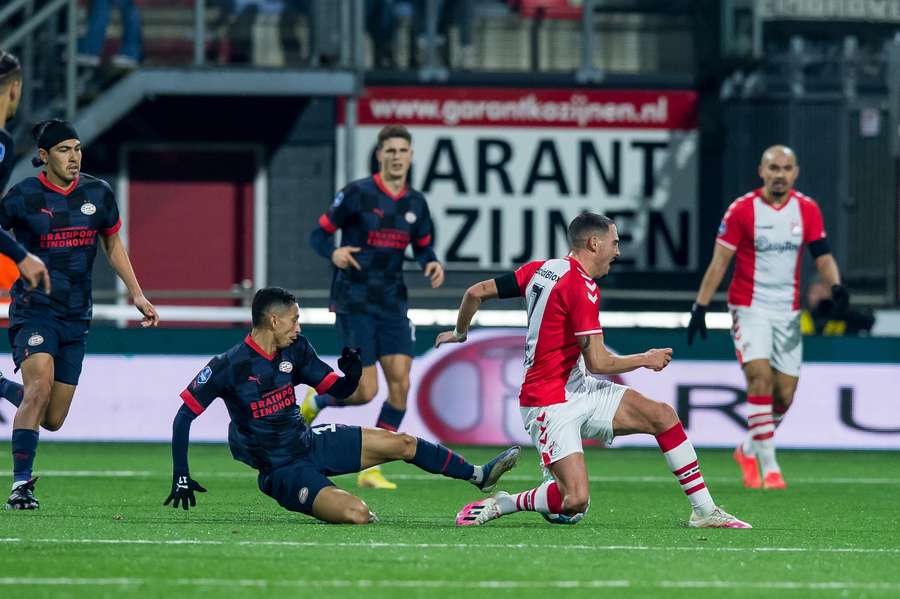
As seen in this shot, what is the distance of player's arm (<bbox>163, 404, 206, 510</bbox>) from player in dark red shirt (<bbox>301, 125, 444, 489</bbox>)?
3175 millimetres

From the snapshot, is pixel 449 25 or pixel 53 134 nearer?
pixel 53 134

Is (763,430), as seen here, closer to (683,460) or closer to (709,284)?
(709,284)

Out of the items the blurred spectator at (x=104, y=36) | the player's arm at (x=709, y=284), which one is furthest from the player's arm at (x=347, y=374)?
the blurred spectator at (x=104, y=36)

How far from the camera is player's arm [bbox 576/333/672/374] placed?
8.34 metres

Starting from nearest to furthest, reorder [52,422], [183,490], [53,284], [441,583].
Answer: [441,583] → [183,490] → [53,284] → [52,422]

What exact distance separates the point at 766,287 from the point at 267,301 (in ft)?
15.4

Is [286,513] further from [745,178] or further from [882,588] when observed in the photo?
[745,178]

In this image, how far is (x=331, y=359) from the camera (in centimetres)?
1547

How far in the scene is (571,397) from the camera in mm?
9000

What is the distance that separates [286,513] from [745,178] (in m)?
12.1

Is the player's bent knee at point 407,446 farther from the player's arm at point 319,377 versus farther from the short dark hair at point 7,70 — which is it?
the short dark hair at point 7,70

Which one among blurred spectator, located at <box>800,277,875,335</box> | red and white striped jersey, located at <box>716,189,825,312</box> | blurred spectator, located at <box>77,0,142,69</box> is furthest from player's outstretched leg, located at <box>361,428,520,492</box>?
blurred spectator, located at <box>77,0,142,69</box>

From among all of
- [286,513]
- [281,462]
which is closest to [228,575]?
[281,462]

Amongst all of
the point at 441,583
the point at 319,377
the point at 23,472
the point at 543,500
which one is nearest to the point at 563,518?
the point at 543,500
